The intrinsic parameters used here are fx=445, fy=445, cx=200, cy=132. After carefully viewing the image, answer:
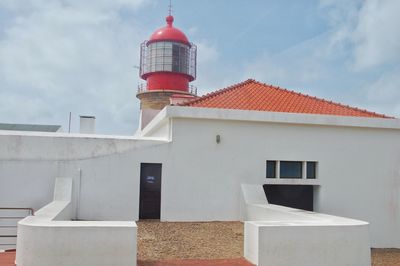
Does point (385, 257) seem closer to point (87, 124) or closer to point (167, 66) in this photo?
point (87, 124)

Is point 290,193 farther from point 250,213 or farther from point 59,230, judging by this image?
point 59,230

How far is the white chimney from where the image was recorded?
1755cm

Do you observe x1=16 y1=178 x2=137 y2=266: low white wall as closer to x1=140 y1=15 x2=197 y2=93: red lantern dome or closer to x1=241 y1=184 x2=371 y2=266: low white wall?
x1=241 y1=184 x2=371 y2=266: low white wall

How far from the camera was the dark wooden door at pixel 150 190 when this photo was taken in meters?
11.5

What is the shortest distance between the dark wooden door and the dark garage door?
363 centimetres

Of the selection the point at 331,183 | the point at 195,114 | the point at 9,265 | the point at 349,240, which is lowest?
the point at 9,265

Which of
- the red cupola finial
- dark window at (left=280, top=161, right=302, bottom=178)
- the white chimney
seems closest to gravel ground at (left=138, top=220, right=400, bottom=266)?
dark window at (left=280, top=161, right=302, bottom=178)

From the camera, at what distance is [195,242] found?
895cm

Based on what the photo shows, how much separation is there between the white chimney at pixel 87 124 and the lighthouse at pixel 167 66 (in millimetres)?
5222

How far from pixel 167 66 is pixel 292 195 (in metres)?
11.7

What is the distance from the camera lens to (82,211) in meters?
11.0

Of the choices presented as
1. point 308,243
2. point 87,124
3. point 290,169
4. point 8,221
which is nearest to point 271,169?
point 290,169

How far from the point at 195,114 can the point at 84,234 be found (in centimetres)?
560

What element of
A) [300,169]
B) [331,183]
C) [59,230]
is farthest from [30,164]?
[331,183]
